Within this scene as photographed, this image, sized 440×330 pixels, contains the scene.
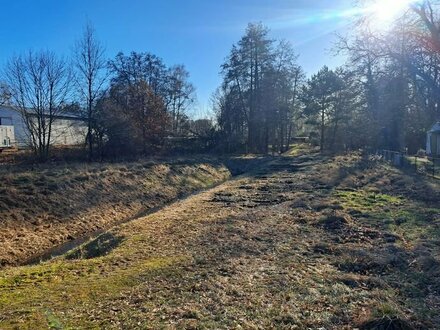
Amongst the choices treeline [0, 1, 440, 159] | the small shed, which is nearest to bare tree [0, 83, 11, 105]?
treeline [0, 1, 440, 159]

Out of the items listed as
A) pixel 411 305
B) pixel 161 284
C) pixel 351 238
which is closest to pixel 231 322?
pixel 161 284

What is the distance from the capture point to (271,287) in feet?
22.7

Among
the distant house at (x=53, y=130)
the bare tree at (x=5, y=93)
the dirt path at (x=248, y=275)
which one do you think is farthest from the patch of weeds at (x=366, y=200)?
the bare tree at (x=5, y=93)

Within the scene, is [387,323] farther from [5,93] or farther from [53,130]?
[53,130]

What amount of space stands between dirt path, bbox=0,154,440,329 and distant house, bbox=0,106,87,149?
25222 mm

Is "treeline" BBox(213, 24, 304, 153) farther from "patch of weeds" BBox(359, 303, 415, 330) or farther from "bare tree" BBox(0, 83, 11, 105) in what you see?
"patch of weeds" BBox(359, 303, 415, 330)

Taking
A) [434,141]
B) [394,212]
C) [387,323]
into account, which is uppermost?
[434,141]

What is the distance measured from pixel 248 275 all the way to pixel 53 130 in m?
32.0

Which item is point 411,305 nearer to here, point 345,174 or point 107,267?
point 107,267

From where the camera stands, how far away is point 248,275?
7.58 meters

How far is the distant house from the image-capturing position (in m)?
34.9

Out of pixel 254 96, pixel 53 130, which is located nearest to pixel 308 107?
pixel 254 96

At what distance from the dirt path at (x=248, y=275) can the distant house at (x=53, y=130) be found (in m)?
25.2

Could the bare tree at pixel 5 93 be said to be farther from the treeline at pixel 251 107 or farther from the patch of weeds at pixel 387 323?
the patch of weeds at pixel 387 323
